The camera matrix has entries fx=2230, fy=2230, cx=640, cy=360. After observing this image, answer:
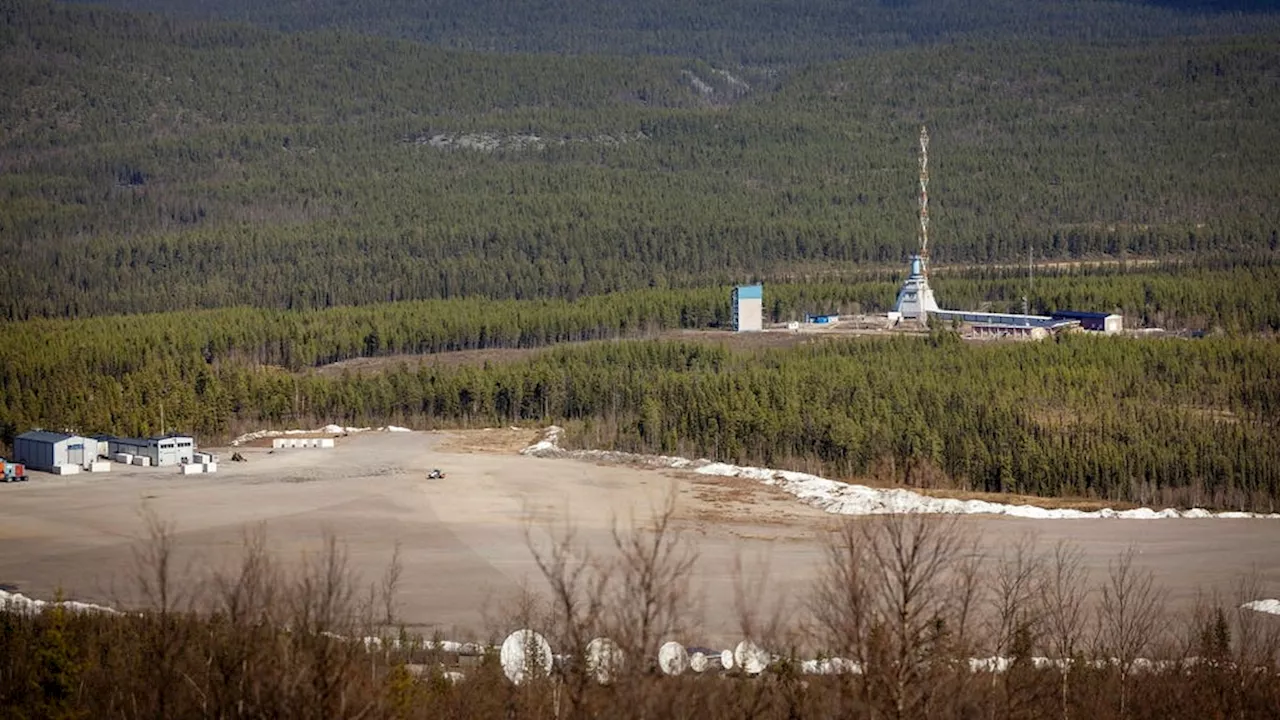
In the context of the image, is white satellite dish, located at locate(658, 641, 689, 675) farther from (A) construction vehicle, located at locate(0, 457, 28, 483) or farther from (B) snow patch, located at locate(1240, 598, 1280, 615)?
(A) construction vehicle, located at locate(0, 457, 28, 483)

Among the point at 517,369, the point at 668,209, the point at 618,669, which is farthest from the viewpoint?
the point at 668,209

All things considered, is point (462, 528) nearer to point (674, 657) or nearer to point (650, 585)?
point (674, 657)

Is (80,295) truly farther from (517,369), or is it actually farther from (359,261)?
(517,369)

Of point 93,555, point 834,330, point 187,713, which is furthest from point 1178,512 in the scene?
point 834,330

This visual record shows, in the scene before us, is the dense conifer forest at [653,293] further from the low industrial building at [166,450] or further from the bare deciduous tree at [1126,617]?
the bare deciduous tree at [1126,617]

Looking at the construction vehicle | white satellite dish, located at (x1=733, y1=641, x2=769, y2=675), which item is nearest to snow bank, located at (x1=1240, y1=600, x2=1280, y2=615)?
white satellite dish, located at (x1=733, y1=641, x2=769, y2=675)

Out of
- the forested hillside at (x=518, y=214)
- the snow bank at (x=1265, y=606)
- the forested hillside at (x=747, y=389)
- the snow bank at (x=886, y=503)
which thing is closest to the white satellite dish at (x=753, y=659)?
the snow bank at (x=1265, y=606)
